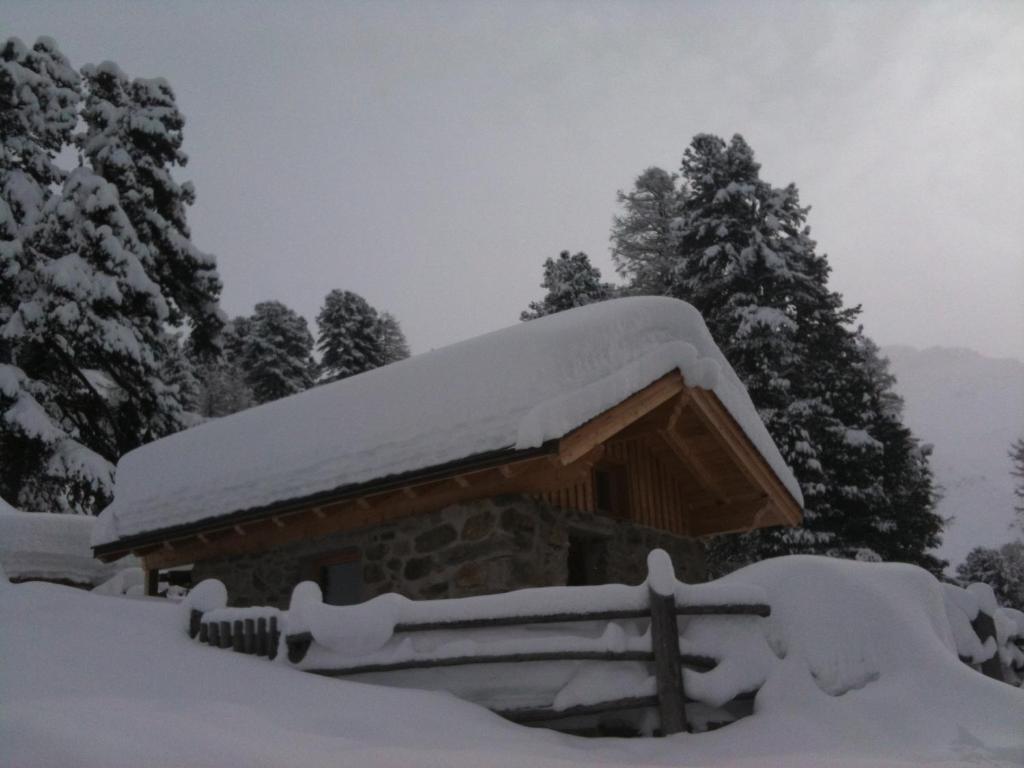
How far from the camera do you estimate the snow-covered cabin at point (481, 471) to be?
25.7 ft

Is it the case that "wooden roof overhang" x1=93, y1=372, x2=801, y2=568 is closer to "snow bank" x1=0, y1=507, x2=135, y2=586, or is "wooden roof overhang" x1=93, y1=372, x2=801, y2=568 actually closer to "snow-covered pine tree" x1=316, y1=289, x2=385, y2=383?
"snow bank" x1=0, y1=507, x2=135, y2=586

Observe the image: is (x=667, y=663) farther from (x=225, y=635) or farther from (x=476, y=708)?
(x=225, y=635)

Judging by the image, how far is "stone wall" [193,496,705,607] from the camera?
316 inches

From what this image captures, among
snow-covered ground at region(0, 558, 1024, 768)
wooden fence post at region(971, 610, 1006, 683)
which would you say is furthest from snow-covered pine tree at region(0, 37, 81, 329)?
wooden fence post at region(971, 610, 1006, 683)

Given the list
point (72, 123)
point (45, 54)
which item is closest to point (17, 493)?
point (72, 123)

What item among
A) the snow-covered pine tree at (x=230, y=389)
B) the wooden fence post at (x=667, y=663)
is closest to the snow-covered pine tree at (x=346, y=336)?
the snow-covered pine tree at (x=230, y=389)

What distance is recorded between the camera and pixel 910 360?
13962cm

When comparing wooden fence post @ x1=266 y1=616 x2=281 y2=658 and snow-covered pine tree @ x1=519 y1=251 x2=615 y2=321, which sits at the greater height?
snow-covered pine tree @ x1=519 y1=251 x2=615 y2=321

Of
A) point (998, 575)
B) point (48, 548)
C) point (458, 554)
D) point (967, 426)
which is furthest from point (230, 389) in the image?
point (967, 426)

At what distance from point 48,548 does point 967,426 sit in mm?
97733

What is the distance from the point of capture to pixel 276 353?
3388 centimetres

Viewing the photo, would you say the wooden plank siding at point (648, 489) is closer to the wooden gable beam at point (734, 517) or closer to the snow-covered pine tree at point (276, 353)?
the wooden gable beam at point (734, 517)

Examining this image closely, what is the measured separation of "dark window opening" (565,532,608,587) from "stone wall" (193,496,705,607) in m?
0.02

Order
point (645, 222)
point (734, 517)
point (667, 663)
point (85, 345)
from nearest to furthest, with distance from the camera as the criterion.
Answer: point (667, 663), point (734, 517), point (85, 345), point (645, 222)
